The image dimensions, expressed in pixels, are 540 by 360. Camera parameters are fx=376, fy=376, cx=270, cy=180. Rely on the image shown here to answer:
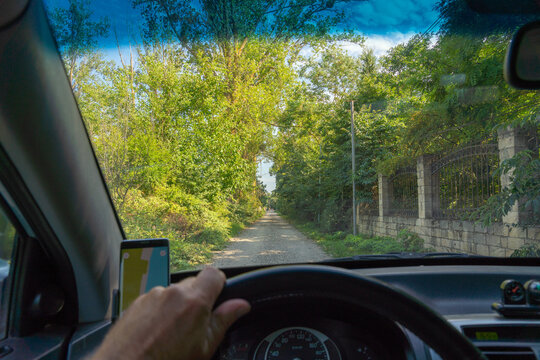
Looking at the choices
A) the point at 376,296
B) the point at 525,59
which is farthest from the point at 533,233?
the point at 376,296

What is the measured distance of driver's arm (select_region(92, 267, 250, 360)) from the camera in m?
0.66

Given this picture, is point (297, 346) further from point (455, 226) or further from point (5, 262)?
point (455, 226)

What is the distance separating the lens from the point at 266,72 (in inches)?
129

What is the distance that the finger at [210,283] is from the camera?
74cm

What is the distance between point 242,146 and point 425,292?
208 centimetres

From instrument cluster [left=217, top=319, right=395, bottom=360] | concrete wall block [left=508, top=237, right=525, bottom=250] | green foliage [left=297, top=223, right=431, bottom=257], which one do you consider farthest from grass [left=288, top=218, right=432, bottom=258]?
instrument cluster [left=217, top=319, right=395, bottom=360]

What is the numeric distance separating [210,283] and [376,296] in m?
0.41

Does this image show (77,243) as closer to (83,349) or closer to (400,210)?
(83,349)

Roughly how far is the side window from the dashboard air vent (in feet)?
7.96

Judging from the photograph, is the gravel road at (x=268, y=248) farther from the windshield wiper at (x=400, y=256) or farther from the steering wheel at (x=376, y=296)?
the steering wheel at (x=376, y=296)

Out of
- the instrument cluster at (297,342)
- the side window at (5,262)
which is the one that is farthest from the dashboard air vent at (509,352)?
the side window at (5,262)

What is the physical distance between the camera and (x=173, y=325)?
690 millimetres

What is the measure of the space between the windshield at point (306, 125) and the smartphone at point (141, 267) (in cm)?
51

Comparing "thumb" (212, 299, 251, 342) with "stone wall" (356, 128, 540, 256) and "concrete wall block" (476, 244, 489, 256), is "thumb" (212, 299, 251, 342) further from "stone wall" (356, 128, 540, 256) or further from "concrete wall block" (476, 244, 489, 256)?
"concrete wall block" (476, 244, 489, 256)
